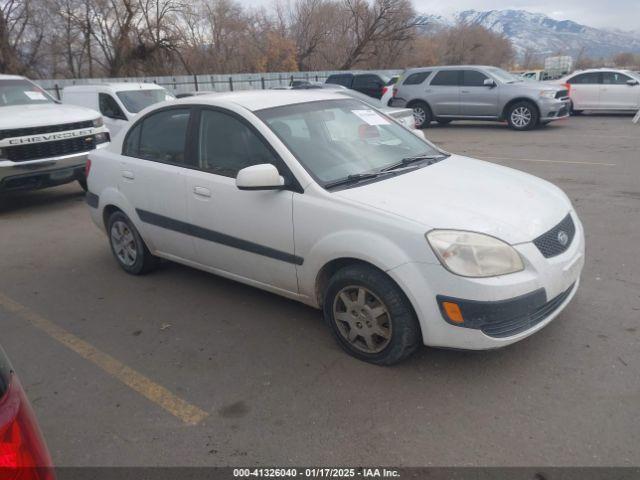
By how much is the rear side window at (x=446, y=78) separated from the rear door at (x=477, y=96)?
0.22 m

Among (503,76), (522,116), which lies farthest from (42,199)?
(503,76)

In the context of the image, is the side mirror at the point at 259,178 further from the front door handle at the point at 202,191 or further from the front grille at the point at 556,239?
the front grille at the point at 556,239

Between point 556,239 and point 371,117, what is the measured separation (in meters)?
1.84

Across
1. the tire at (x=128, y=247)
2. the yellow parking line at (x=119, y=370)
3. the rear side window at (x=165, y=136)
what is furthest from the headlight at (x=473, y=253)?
the tire at (x=128, y=247)

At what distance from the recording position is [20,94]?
336 inches

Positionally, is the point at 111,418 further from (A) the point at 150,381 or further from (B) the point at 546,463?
(B) the point at 546,463

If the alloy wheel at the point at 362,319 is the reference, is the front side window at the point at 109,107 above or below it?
above

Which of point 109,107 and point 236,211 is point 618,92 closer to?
point 109,107

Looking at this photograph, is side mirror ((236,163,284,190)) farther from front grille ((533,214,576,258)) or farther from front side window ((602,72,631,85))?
front side window ((602,72,631,85))

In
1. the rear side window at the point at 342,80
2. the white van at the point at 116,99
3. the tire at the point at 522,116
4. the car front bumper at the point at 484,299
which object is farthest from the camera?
the rear side window at the point at 342,80

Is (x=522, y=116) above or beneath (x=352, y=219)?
above

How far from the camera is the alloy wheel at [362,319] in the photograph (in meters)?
3.20

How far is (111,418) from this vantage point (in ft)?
9.69

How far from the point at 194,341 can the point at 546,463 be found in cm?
234
